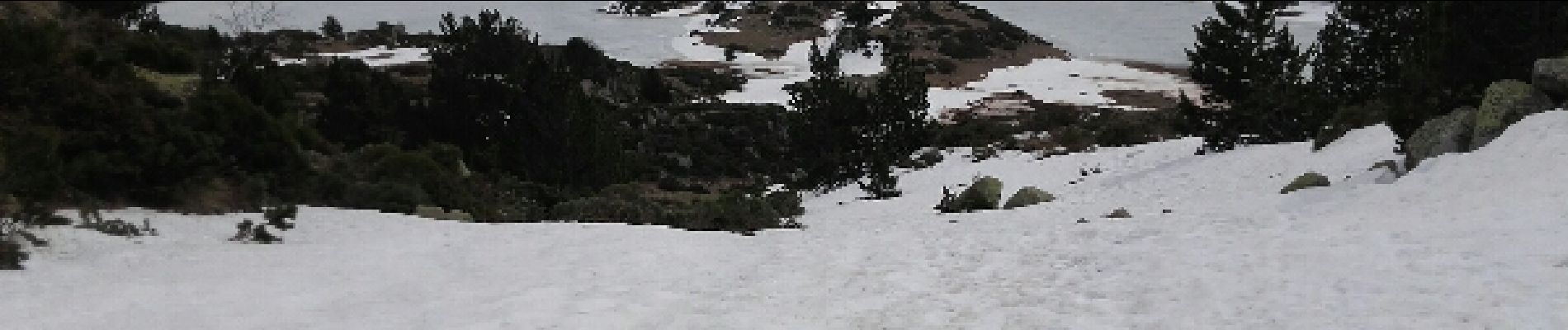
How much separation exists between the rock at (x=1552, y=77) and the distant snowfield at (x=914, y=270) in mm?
1155

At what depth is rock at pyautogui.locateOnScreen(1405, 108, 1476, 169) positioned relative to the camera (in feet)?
48.7

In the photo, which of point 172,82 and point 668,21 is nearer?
point 172,82

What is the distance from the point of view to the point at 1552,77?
47.9 ft

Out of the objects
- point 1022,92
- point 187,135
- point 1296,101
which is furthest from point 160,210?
point 1022,92

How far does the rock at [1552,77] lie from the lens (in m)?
14.4

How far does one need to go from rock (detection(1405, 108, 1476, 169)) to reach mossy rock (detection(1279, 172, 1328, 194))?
1246 mm

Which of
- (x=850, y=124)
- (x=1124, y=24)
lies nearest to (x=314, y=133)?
(x=850, y=124)

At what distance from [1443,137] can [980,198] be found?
867 cm

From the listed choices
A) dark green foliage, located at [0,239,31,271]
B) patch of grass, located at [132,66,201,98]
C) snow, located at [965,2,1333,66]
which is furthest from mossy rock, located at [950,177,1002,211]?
snow, located at [965,2,1333,66]

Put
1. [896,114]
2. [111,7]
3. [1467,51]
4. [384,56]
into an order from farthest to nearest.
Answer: [384,56], [896,114], [111,7], [1467,51]

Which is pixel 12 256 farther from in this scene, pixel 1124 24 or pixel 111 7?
pixel 1124 24

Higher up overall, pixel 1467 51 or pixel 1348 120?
pixel 1467 51

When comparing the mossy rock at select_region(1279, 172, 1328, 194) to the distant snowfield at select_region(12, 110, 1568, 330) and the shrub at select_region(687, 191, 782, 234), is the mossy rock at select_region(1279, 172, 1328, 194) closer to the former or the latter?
the distant snowfield at select_region(12, 110, 1568, 330)

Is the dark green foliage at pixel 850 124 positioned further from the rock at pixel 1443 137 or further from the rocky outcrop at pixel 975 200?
the rock at pixel 1443 137
